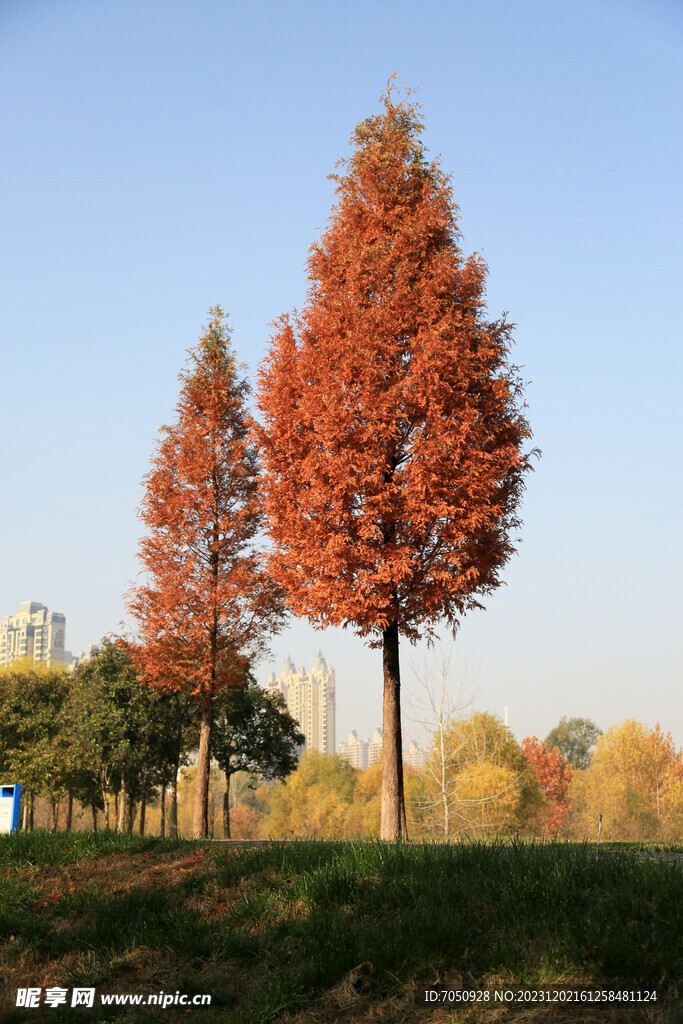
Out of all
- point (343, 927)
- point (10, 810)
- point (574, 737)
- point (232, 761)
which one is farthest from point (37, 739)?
point (574, 737)

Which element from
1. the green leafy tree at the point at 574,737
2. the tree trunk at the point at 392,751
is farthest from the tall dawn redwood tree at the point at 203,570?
the green leafy tree at the point at 574,737

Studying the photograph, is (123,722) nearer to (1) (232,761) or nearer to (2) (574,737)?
(1) (232,761)

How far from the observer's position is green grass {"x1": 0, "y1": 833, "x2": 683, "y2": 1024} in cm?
614

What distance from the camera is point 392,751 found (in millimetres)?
14156

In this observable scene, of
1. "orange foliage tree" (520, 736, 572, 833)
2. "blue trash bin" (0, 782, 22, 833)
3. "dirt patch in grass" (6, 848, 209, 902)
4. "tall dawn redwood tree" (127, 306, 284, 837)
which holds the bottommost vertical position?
"orange foliage tree" (520, 736, 572, 833)

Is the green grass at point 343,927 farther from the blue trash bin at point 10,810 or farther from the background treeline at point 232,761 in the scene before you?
the background treeline at point 232,761

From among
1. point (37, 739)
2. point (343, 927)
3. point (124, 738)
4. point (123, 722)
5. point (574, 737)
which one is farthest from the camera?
point (574, 737)

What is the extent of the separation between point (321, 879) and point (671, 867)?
3.38 m

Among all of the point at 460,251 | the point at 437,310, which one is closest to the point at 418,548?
the point at 437,310

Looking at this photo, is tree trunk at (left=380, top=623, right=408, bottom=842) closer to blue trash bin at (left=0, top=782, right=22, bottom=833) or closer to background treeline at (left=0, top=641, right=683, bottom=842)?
background treeline at (left=0, top=641, right=683, bottom=842)

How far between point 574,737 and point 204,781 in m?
121

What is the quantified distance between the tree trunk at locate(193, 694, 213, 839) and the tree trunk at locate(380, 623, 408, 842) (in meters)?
6.24

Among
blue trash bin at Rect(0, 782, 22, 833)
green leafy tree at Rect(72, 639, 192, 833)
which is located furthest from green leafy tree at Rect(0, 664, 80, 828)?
blue trash bin at Rect(0, 782, 22, 833)

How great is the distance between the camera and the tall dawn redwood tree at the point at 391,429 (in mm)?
13266
